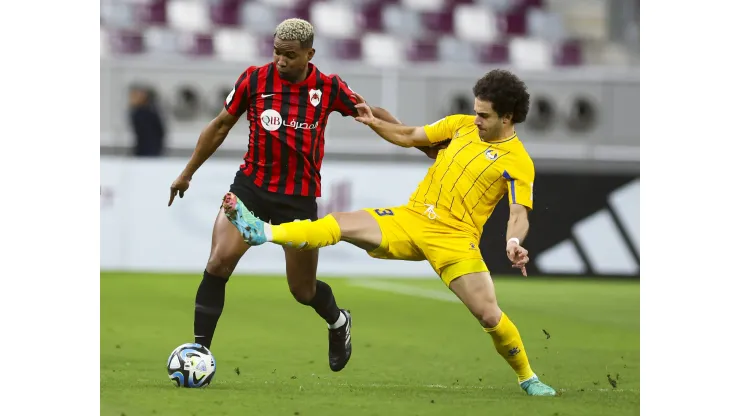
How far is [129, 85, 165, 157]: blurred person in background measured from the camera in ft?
44.0

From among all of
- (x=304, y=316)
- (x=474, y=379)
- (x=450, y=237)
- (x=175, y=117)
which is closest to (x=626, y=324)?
(x=304, y=316)

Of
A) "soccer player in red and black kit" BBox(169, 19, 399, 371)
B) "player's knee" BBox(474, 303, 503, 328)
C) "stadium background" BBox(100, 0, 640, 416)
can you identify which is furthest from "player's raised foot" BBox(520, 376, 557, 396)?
"soccer player in red and black kit" BBox(169, 19, 399, 371)

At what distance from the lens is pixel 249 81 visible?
573 centimetres

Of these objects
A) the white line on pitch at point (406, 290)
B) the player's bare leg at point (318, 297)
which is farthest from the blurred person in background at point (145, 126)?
the player's bare leg at point (318, 297)

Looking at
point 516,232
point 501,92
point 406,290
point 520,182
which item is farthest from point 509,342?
point 406,290

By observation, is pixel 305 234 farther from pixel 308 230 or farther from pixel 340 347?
pixel 340 347

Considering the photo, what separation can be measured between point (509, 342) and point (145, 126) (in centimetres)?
862

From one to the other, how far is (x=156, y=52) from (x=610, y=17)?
6.25 meters

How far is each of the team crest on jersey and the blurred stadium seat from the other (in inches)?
380

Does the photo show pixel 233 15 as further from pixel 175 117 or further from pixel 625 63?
pixel 625 63

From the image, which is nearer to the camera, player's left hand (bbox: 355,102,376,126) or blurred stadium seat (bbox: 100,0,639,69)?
player's left hand (bbox: 355,102,376,126)

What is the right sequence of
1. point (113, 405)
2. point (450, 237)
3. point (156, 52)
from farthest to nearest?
point (156, 52), point (450, 237), point (113, 405)

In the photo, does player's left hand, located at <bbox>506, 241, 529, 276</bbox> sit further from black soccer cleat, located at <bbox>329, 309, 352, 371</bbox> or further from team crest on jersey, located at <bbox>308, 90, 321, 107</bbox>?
black soccer cleat, located at <bbox>329, 309, 352, 371</bbox>
